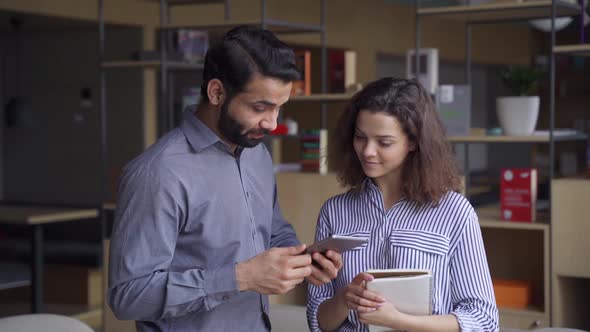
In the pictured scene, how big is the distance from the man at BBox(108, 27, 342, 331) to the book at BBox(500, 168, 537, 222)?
2.27m

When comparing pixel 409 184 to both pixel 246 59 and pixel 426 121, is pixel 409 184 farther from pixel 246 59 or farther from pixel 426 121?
pixel 246 59

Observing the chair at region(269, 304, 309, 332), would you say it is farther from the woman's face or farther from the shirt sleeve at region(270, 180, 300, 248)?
the woman's face

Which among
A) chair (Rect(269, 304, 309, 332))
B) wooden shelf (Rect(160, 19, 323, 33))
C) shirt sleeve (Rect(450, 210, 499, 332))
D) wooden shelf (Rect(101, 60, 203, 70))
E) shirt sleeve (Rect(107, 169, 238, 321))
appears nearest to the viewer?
shirt sleeve (Rect(107, 169, 238, 321))

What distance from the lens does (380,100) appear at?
2.08 metres

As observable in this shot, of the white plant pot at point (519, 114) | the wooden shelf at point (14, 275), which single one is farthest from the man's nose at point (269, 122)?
the wooden shelf at point (14, 275)

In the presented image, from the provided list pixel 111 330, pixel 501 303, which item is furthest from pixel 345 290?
pixel 111 330

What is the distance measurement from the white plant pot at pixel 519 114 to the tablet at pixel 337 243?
7.84 feet

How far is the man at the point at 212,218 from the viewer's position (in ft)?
5.86

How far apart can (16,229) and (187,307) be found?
545cm

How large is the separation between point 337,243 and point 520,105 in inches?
97.2

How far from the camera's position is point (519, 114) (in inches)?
160

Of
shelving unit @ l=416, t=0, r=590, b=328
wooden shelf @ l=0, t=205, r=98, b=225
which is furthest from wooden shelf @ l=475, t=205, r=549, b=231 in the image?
wooden shelf @ l=0, t=205, r=98, b=225

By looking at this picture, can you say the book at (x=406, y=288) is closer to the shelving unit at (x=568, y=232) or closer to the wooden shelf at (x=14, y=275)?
the shelving unit at (x=568, y=232)

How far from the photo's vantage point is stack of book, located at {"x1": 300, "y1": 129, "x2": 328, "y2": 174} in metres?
4.89
